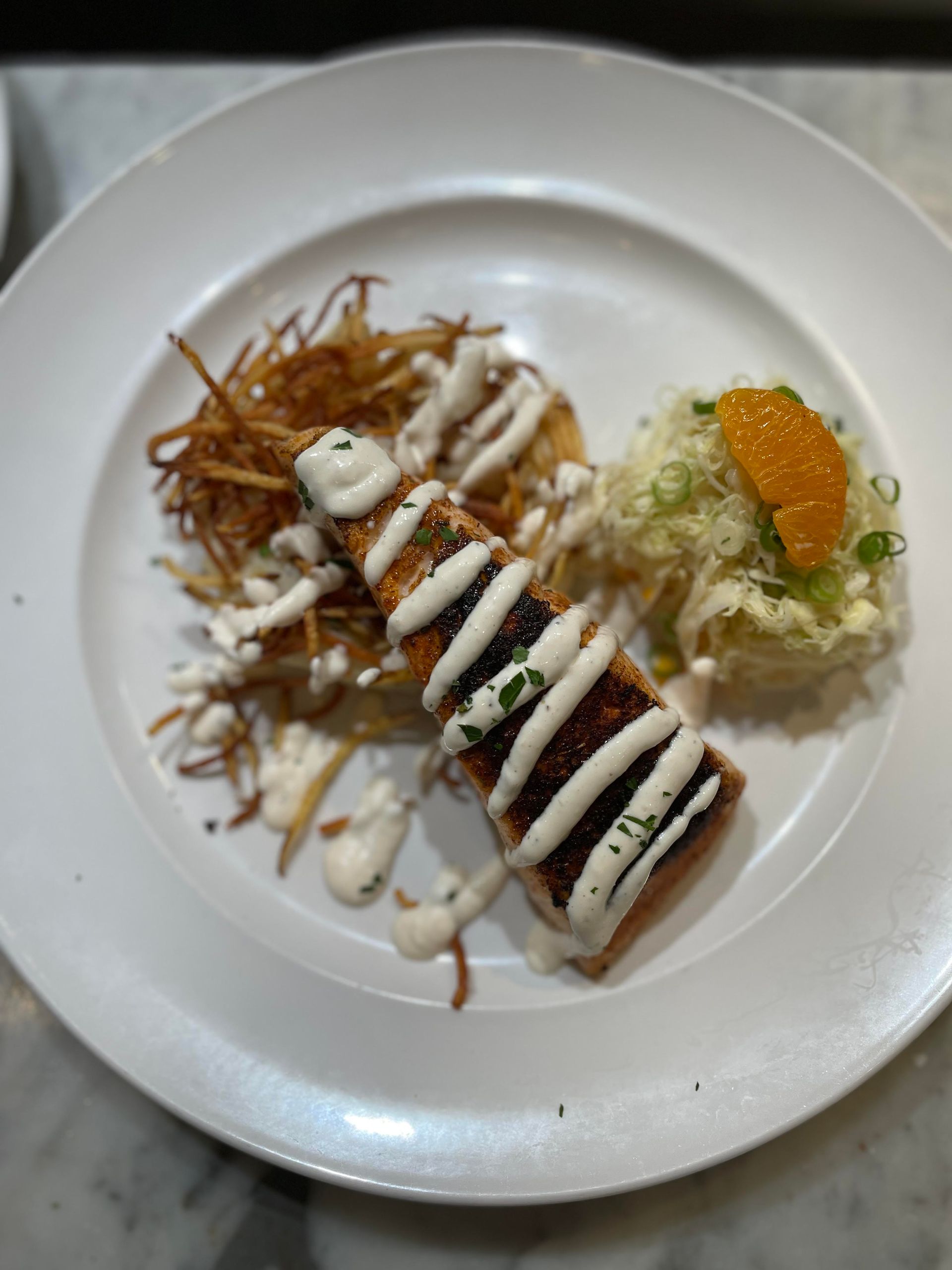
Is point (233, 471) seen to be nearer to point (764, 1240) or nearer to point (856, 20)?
point (764, 1240)

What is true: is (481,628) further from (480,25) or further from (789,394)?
(480,25)

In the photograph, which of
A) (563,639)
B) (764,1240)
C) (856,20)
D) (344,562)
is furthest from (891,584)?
(856,20)

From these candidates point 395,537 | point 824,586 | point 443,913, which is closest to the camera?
point 395,537

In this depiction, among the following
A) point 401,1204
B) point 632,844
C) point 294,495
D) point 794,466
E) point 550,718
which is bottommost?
point 401,1204

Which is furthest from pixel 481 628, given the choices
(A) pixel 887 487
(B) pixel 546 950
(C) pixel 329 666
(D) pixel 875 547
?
(A) pixel 887 487

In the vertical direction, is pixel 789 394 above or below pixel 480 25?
below

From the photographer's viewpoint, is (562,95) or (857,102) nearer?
(562,95)
